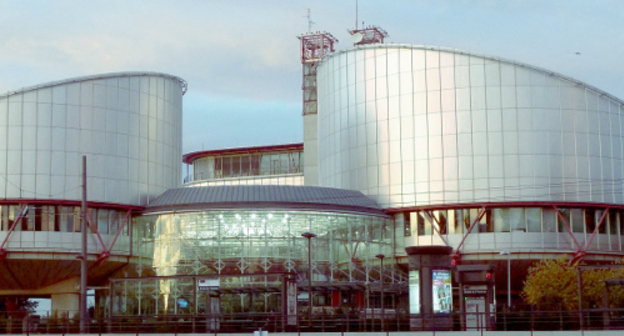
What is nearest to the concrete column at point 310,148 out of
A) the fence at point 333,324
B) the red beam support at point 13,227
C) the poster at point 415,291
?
the red beam support at point 13,227

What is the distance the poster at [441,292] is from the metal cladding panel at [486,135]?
1216 inches

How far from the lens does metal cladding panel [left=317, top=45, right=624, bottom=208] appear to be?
297ft

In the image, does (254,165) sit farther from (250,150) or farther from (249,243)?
(249,243)

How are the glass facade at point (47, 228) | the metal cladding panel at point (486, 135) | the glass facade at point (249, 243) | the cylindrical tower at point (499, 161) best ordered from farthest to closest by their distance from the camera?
the metal cladding panel at point (486, 135) < the cylindrical tower at point (499, 161) < the glass facade at point (249, 243) < the glass facade at point (47, 228)

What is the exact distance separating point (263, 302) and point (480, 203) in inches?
843

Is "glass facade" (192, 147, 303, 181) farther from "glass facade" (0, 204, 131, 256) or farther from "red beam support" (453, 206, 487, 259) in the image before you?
"glass facade" (0, 204, 131, 256)

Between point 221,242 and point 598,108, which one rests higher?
point 598,108

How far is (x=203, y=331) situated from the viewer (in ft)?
213

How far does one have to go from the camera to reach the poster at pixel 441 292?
5941 centimetres

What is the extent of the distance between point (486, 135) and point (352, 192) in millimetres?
Result: 12717

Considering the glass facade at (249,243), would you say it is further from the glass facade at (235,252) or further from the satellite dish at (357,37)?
the satellite dish at (357,37)

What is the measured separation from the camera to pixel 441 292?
196ft

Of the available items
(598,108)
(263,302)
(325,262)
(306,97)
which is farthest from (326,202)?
(306,97)

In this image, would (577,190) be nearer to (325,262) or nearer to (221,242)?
(325,262)
